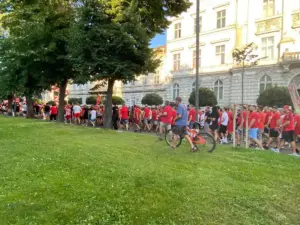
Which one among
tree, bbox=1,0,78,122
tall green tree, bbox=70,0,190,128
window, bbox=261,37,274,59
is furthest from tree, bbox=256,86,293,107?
tree, bbox=1,0,78,122

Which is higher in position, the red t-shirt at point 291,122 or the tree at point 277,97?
the tree at point 277,97

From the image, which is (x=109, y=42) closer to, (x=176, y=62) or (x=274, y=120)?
(x=274, y=120)

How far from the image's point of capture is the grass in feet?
15.9

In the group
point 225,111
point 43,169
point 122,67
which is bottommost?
point 43,169

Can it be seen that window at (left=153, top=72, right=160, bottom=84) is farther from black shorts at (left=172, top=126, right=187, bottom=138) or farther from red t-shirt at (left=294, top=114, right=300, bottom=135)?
black shorts at (left=172, top=126, right=187, bottom=138)

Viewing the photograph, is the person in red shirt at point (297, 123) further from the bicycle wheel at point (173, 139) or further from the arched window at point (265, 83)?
the arched window at point (265, 83)

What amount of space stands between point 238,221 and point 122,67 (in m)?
14.0

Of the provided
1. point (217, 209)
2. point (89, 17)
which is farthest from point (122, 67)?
point (217, 209)

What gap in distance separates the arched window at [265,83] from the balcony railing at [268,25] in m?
5.03

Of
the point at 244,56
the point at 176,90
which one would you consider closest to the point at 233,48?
the point at 176,90

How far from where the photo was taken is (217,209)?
5527mm

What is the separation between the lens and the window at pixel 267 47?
1382 inches

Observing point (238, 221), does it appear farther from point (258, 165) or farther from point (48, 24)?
point (48, 24)

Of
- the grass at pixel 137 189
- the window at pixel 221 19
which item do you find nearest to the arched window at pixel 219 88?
the window at pixel 221 19
